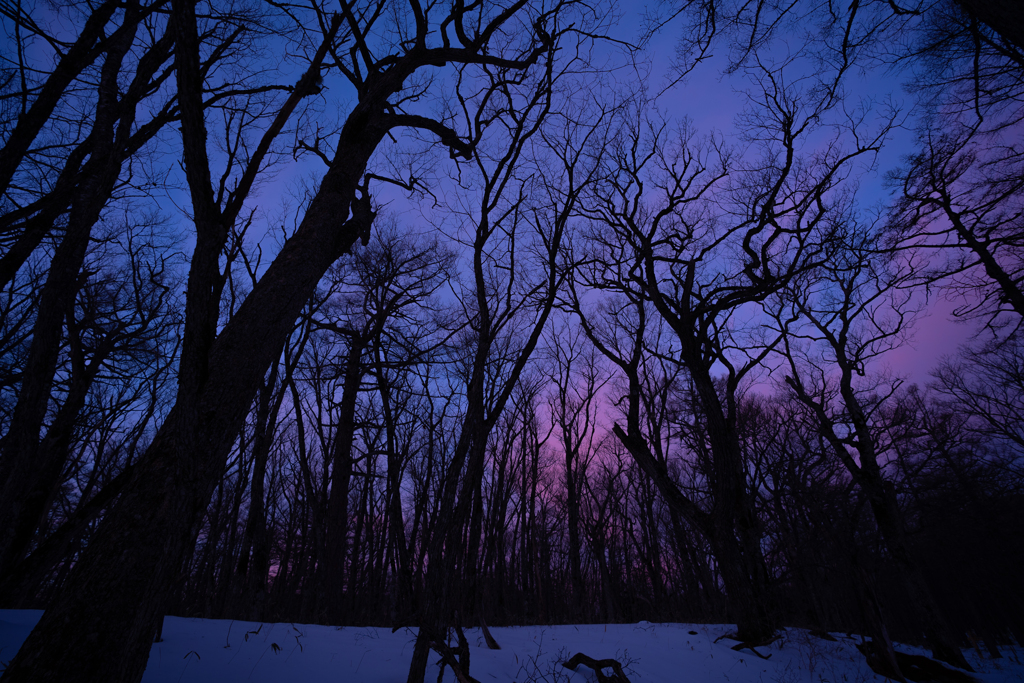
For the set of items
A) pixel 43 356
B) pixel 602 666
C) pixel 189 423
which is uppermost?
pixel 43 356

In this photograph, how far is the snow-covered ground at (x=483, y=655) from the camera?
124 inches

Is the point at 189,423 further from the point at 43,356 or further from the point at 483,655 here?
the point at 483,655

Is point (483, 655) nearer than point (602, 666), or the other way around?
point (602, 666)

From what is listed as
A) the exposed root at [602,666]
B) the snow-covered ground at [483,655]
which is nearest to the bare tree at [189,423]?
the snow-covered ground at [483,655]

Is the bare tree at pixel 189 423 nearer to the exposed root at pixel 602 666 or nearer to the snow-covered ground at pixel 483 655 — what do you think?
the snow-covered ground at pixel 483 655

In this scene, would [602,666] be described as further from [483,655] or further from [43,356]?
[43,356]

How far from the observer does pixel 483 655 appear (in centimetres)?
443

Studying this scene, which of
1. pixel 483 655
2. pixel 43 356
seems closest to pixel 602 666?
pixel 483 655

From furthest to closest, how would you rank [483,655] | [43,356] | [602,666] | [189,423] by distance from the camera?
[483,655]
[602,666]
[43,356]
[189,423]

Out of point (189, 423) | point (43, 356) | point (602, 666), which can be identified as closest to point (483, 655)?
point (602, 666)

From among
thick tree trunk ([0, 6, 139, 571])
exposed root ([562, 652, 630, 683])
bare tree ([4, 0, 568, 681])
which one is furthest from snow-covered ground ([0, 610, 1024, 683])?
bare tree ([4, 0, 568, 681])

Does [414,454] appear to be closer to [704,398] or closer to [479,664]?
[704,398]

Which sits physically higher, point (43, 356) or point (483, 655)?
point (43, 356)

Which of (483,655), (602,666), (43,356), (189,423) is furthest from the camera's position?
(483,655)
